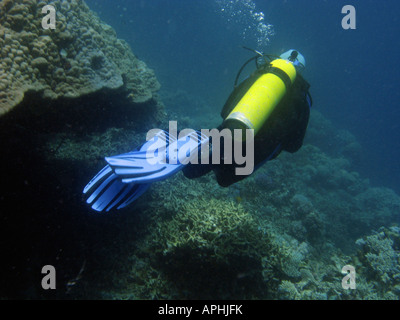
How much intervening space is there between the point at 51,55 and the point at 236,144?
3194 mm

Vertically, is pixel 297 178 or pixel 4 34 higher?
pixel 297 178

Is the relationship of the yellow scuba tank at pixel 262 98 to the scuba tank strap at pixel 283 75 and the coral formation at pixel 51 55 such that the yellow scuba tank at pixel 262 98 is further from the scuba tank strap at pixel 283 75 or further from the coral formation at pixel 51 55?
the coral formation at pixel 51 55

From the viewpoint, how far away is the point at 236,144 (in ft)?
8.47

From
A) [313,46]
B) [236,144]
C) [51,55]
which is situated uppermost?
[313,46]

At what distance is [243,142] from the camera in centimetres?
263

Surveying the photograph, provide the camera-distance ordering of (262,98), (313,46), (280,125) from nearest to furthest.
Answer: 1. (262,98)
2. (280,125)
3. (313,46)

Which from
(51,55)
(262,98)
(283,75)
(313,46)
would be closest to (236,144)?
(262,98)

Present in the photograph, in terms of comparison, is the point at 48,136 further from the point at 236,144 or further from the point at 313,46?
the point at 313,46

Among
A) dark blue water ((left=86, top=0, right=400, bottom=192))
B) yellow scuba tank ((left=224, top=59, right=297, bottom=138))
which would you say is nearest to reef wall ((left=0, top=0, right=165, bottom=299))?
yellow scuba tank ((left=224, top=59, right=297, bottom=138))

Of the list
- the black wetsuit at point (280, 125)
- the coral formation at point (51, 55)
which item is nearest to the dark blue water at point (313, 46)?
the coral formation at point (51, 55)
